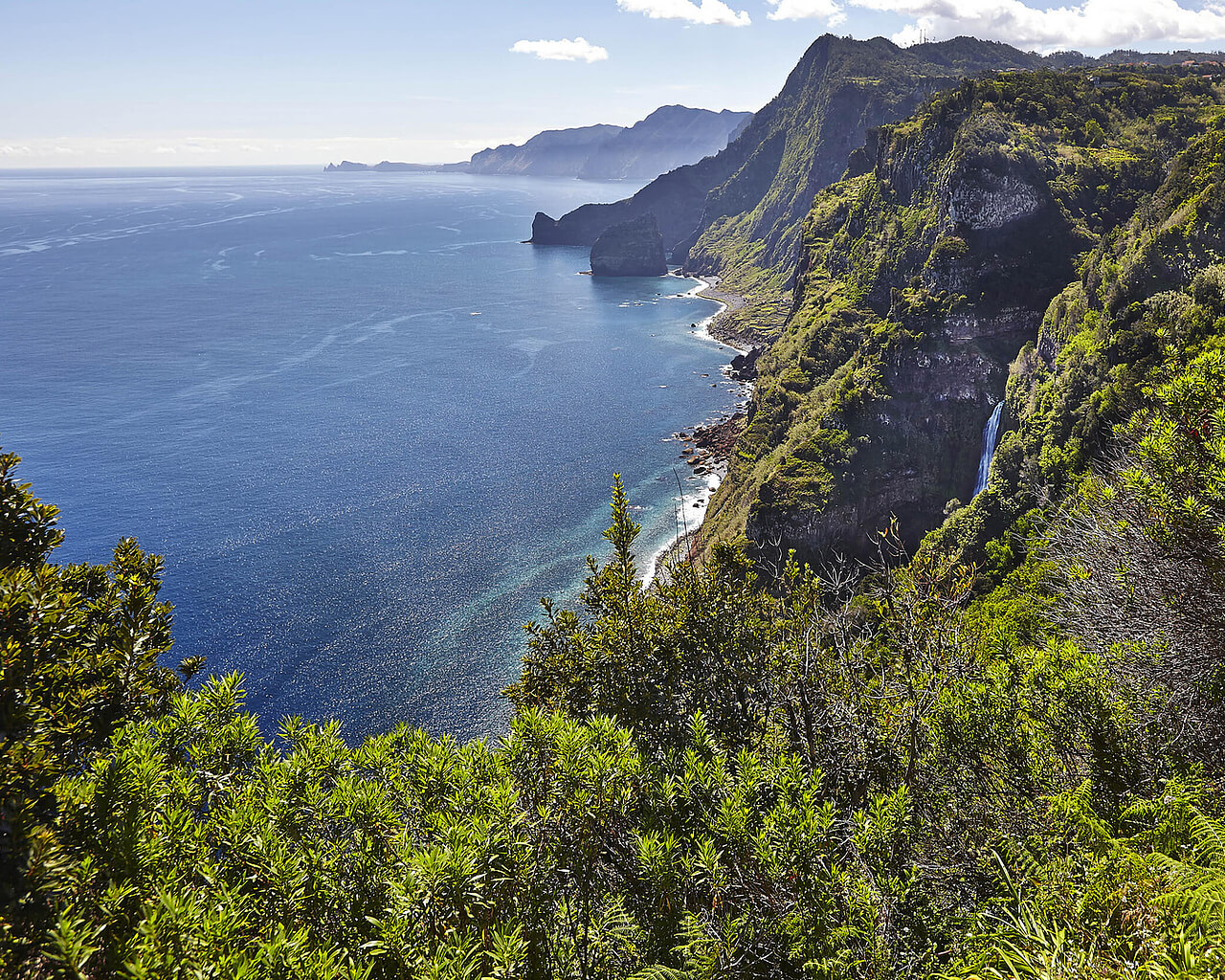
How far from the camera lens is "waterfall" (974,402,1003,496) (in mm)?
65312

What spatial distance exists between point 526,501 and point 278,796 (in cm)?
7679

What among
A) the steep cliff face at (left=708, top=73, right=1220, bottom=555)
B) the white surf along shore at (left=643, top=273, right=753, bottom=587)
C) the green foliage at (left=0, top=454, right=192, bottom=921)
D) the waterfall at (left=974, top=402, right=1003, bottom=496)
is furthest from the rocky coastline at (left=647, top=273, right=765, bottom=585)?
the green foliage at (left=0, top=454, right=192, bottom=921)

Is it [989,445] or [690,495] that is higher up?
[989,445]

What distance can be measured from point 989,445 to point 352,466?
265ft

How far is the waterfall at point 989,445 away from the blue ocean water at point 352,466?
35182 mm

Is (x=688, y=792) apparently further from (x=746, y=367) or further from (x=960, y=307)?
(x=746, y=367)

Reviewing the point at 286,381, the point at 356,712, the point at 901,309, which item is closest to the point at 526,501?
the point at 356,712

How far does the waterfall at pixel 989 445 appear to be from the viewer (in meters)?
65.3

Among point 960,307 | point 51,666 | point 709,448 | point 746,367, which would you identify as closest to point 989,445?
point 960,307

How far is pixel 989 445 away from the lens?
67062 millimetres

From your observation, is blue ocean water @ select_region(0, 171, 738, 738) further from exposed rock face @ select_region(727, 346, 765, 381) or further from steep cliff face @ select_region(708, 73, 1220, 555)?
steep cliff face @ select_region(708, 73, 1220, 555)

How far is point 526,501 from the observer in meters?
88.9

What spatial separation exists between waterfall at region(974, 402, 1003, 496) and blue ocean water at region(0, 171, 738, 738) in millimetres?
35182

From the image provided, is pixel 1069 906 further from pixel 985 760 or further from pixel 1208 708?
pixel 1208 708
